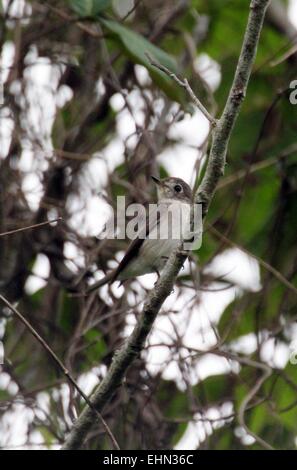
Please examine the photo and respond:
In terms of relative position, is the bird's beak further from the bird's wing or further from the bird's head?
the bird's wing

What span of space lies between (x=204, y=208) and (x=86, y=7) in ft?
6.23

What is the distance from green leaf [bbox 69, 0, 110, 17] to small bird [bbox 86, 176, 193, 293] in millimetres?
1069

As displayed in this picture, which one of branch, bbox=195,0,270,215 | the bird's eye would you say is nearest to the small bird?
the bird's eye

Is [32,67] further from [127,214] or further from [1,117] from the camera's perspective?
[127,214]

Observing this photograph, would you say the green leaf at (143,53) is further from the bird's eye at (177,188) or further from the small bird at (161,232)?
the bird's eye at (177,188)

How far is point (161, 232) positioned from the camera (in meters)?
5.76

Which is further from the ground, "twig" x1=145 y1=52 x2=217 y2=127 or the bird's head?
"twig" x1=145 y1=52 x2=217 y2=127

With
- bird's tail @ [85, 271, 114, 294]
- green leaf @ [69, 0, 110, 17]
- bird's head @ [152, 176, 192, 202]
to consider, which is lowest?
bird's tail @ [85, 271, 114, 294]

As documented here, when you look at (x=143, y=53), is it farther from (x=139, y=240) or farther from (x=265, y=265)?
(x=265, y=265)

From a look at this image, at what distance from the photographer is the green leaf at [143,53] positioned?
4.91m

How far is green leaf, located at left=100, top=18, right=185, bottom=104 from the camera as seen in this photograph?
4.91m

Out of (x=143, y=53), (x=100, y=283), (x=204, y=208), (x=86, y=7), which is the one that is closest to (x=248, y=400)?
(x=100, y=283)

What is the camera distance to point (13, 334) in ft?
18.6

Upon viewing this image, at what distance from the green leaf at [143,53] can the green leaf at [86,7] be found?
67 mm
